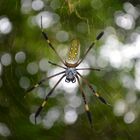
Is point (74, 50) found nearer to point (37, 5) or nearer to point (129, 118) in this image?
point (37, 5)

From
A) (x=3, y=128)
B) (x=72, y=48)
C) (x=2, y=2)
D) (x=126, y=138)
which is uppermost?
(x=2, y=2)

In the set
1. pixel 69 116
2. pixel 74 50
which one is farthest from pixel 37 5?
pixel 74 50

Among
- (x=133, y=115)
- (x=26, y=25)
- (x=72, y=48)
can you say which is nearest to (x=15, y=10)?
(x=26, y=25)

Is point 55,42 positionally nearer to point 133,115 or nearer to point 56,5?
point 56,5

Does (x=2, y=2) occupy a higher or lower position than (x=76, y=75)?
higher

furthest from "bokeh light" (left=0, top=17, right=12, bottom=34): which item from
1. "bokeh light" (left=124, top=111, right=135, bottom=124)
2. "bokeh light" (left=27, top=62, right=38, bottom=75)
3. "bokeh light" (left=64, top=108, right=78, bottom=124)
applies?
"bokeh light" (left=124, top=111, right=135, bottom=124)

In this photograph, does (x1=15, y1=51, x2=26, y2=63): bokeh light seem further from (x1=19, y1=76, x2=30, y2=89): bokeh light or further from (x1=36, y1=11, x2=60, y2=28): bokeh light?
(x1=36, y1=11, x2=60, y2=28): bokeh light

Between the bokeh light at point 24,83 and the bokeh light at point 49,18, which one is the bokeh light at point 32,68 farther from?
the bokeh light at point 49,18

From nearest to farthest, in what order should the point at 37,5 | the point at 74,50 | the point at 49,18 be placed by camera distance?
the point at 74,50 → the point at 49,18 → the point at 37,5

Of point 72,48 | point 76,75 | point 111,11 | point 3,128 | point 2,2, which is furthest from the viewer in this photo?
point 3,128
